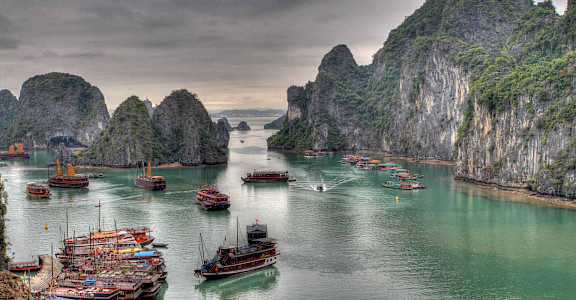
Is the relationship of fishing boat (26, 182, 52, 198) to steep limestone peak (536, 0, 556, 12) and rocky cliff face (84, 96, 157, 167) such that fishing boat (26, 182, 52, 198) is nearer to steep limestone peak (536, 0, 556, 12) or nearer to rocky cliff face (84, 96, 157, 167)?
rocky cliff face (84, 96, 157, 167)

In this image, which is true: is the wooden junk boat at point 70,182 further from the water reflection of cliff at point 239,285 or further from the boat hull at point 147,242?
the water reflection of cliff at point 239,285

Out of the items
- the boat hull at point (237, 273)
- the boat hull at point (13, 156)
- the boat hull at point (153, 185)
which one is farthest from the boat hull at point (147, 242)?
the boat hull at point (13, 156)

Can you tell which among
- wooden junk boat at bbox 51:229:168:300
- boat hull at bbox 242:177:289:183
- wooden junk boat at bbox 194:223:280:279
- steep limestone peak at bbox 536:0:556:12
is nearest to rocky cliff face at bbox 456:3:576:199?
steep limestone peak at bbox 536:0:556:12

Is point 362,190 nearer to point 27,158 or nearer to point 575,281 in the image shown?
point 575,281

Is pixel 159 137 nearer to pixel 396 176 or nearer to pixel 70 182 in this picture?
pixel 70 182

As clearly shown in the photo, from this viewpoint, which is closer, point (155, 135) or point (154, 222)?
point (154, 222)

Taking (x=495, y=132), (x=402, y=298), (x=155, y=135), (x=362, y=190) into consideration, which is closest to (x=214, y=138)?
(x=155, y=135)
